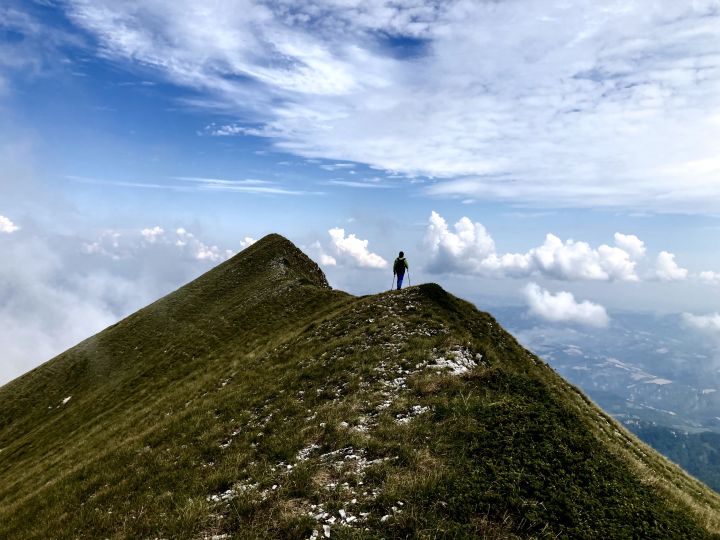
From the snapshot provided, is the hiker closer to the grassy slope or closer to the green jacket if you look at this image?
the green jacket

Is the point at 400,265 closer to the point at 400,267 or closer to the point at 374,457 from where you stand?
the point at 400,267

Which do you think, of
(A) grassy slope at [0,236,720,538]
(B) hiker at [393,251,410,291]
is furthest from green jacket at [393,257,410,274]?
(A) grassy slope at [0,236,720,538]

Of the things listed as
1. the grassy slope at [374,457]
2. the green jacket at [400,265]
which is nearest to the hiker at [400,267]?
the green jacket at [400,265]

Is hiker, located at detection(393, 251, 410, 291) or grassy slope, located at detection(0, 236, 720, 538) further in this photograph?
hiker, located at detection(393, 251, 410, 291)

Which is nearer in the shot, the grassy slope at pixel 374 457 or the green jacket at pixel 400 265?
the grassy slope at pixel 374 457

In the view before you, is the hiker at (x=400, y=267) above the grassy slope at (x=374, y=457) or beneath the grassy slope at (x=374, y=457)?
above

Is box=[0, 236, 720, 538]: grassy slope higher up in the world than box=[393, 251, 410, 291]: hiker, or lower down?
lower down

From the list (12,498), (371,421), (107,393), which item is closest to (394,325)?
(371,421)

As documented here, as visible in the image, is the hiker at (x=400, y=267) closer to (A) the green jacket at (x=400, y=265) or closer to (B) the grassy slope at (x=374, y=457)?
(A) the green jacket at (x=400, y=265)

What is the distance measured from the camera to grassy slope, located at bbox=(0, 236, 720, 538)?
11.0 meters

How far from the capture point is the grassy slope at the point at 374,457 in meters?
11.0

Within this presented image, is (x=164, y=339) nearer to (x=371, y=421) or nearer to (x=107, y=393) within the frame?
(x=107, y=393)

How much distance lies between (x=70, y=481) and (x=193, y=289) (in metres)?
60.0

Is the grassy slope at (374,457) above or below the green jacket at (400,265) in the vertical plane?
below
